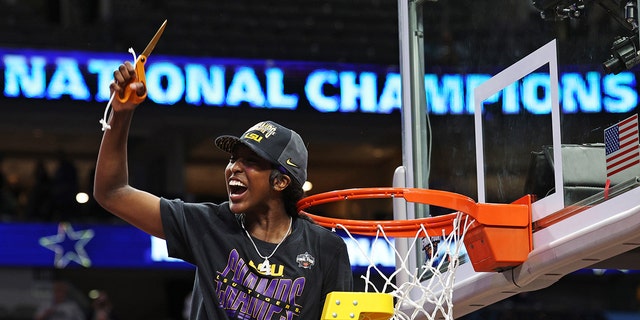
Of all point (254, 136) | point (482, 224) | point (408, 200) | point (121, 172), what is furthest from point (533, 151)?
→ point (121, 172)

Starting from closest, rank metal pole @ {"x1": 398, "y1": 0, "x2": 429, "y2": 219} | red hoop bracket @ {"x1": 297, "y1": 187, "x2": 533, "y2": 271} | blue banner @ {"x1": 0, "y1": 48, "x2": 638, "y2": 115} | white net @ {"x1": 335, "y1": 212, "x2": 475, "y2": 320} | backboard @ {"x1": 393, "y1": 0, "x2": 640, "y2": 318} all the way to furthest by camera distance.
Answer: backboard @ {"x1": 393, "y1": 0, "x2": 640, "y2": 318} < white net @ {"x1": 335, "y1": 212, "x2": 475, "y2": 320} < red hoop bracket @ {"x1": 297, "y1": 187, "x2": 533, "y2": 271} < metal pole @ {"x1": 398, "y1": 0, "x2": 429, "y2": 219} < blue banner @ {"x1": 0, "y1": 48, "x2": 638, "y2": 115}

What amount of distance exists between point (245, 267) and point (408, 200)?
70 cm

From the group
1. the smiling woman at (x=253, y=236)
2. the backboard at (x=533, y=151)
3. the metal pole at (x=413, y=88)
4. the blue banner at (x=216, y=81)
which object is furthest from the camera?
the blue banner at (x=216, y=81)

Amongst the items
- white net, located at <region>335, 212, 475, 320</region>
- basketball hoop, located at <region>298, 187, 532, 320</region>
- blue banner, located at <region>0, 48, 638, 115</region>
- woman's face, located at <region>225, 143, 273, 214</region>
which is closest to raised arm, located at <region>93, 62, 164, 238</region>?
woman's face, located at <region>225, 143, 273, 214</region>

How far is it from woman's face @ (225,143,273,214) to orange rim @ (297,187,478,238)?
0.27 metres

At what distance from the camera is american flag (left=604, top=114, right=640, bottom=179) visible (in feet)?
10.6

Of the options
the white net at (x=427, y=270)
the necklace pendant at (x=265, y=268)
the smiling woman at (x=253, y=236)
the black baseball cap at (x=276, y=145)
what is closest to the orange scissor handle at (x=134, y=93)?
the smiling woman at (x=253, y=236)

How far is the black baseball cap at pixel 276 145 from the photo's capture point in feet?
10.6

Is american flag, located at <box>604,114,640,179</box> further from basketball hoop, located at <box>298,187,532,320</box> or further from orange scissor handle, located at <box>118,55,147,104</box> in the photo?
orange scissor handle, located at <box>118,55,147,104</box>

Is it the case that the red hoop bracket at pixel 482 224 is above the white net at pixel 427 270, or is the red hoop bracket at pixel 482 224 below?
above

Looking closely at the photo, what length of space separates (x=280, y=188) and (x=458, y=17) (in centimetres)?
152

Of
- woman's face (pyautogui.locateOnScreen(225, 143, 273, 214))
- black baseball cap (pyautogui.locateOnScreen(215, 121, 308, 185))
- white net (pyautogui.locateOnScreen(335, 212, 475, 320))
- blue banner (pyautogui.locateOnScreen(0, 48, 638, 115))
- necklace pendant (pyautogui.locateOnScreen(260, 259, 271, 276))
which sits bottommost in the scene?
white net (pyautogui.locateOnScreen(335, 212, 475, 320))

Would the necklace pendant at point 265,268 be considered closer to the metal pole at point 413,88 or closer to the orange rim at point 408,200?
the orange rim at point 408,200

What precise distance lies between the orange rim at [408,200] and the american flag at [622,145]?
471 millimetres
